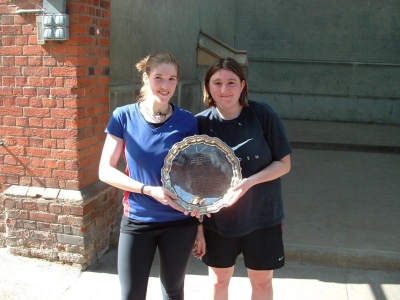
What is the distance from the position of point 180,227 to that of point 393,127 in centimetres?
1137

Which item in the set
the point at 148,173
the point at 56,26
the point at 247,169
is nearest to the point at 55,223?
the point at 56,26

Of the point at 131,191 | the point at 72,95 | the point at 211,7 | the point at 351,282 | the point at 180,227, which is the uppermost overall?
the point at 211,7

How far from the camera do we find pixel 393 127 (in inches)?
501

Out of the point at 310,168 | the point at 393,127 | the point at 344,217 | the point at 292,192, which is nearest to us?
the point at 344,217

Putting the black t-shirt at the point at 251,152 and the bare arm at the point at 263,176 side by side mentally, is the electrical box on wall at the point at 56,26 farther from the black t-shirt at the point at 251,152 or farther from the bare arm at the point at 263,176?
the bare arm at the point at 263,176

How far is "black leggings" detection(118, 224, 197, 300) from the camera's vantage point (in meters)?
2.61

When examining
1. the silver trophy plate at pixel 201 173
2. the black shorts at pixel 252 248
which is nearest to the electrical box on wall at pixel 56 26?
the silver trophy plate at pixel 201 173

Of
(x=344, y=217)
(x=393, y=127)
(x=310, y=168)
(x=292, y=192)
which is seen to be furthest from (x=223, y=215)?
(x=393, y=127)

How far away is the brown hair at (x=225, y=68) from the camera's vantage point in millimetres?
2660

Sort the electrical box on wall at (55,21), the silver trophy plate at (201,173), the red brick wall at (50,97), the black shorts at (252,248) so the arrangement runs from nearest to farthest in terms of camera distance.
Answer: the silver trophy plate at (201,173), the black shorts at (252,248), the electrical box on wall at (55,21), the red brick wall at (50,97)

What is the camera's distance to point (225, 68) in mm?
2648

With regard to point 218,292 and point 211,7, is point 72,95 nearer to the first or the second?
point 218,292

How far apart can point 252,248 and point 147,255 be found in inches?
23.6

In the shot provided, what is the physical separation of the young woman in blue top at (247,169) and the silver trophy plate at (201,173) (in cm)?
8
